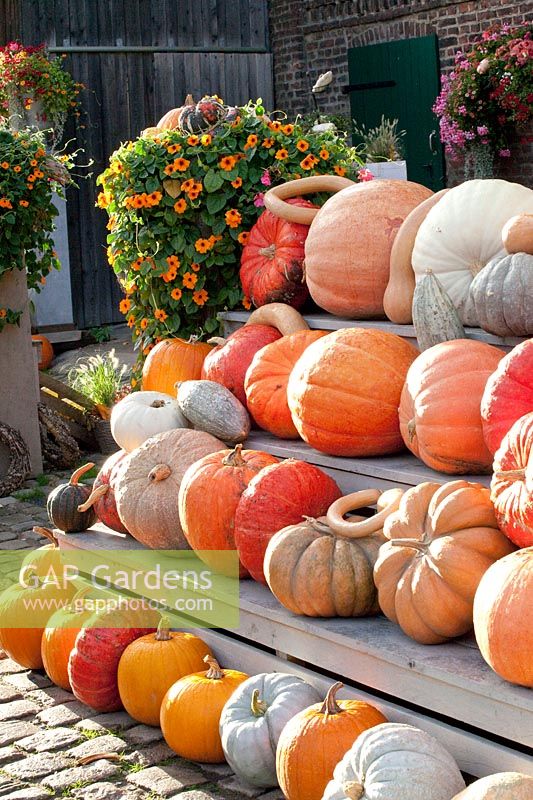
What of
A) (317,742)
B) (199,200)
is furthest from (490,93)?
(317,742)

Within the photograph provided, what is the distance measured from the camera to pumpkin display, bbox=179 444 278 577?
3422mm

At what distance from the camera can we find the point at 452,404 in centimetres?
314

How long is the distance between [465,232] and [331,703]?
151cm

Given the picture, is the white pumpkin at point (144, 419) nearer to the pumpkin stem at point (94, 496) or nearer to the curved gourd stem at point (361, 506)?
the pumpkin stem at point (94, 496)

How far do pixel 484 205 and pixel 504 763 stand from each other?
1703 millimetres

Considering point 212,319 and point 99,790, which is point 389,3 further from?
point 99,790

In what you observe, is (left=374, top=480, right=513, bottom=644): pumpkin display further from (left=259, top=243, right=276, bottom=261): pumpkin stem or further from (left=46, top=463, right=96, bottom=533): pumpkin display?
(left=259, top=243, right=276, bottom=261): pumpkin stem

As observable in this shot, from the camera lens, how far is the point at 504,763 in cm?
255

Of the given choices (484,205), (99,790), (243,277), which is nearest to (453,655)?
(99,790)

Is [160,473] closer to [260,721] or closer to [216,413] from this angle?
[216,413]

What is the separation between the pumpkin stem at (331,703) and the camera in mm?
2760

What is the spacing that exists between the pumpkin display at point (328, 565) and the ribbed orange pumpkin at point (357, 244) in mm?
1029

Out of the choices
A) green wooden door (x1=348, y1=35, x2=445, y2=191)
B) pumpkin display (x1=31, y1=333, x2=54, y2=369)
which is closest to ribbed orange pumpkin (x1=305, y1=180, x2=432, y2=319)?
pumpkin display (x1=31, y1=333, x2=54, y2=369)

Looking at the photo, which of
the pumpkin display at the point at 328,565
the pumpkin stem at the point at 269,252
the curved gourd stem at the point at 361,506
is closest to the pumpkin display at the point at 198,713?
the pumpkin display at the point at 328,565
